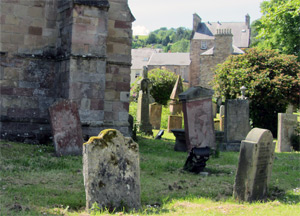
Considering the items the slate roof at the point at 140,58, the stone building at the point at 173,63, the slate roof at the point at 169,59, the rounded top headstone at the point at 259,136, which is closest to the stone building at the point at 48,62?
the rounded top headstone at the point at 259,136

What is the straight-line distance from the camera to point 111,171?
5.88m

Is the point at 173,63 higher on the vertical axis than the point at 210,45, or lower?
lower

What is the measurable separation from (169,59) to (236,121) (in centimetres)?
5823

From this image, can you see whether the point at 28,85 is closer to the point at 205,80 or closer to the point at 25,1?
the point at 25,1

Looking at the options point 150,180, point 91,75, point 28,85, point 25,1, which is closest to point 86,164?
point 150,180

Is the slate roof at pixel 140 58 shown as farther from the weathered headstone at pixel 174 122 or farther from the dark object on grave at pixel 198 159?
the dark object on grave at pixel 198 159

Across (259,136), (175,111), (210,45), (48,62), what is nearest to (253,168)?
(259,136)

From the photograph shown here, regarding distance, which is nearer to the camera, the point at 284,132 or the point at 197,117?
the point at 197,117

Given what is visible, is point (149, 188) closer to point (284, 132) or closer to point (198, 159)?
point (198, 159)

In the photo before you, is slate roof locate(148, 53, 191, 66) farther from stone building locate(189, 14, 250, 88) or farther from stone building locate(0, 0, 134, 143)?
stone building locate(0, 0, 134, 143)

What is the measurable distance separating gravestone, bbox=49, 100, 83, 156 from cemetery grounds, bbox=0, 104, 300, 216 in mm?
362

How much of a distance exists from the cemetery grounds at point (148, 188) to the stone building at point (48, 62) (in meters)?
1.24

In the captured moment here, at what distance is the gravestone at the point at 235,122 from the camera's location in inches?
614

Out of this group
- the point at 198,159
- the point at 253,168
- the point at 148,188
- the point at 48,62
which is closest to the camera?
the point at 253,168
